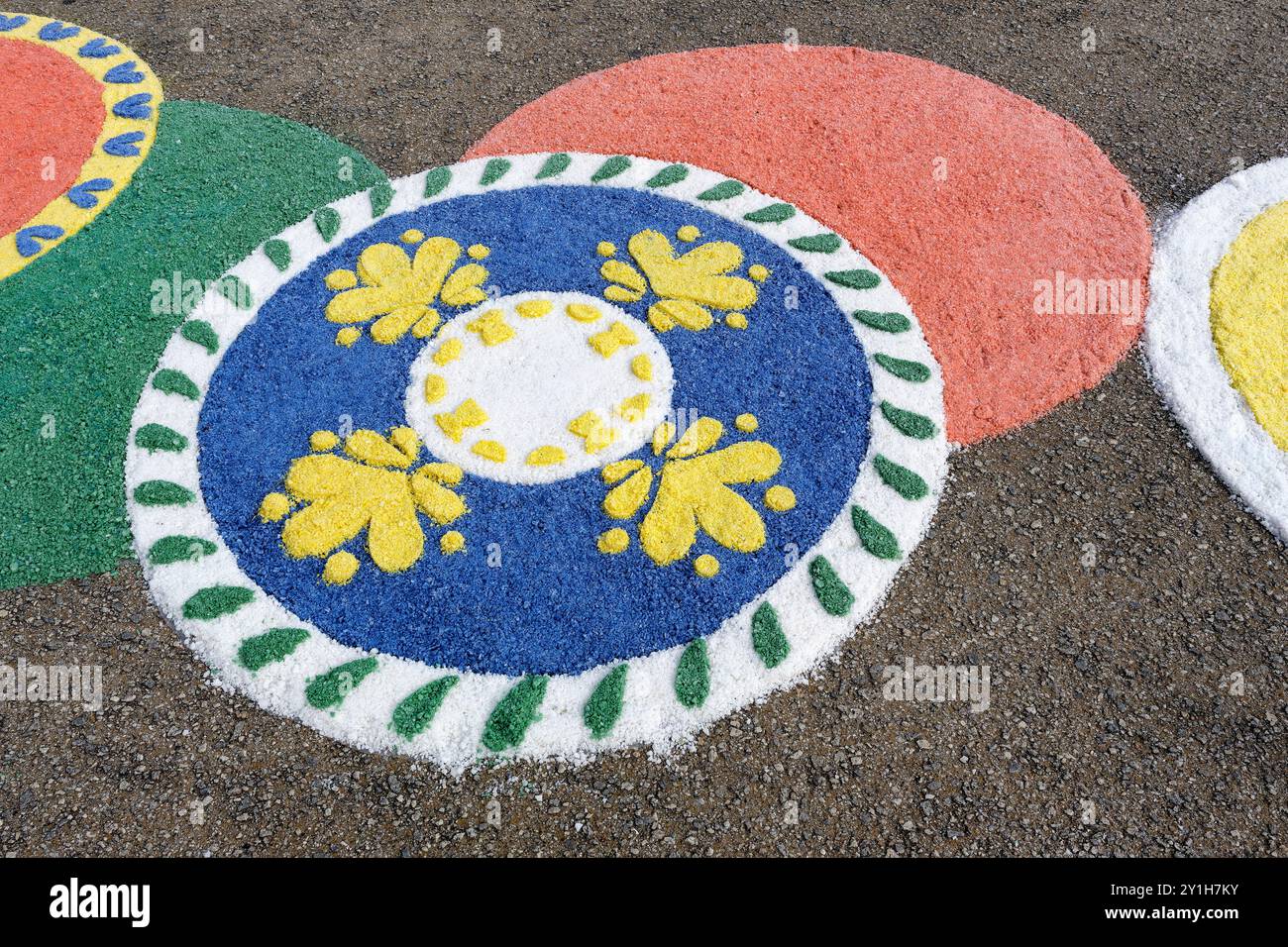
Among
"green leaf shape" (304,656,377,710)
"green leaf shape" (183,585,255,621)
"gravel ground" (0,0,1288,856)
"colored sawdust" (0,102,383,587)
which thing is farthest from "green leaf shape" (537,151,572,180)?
"green leaf shape" (304,656,377,710)

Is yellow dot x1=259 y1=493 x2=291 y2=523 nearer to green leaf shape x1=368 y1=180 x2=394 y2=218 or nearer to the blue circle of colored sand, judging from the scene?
the blue circle of colored sand

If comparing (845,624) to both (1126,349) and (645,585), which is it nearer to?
(645,585)

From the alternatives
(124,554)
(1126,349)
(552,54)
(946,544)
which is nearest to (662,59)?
(552,54)

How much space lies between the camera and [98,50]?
9.11m

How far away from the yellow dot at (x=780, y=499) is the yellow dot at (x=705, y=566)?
0.47 m

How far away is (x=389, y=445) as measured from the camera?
5805mm

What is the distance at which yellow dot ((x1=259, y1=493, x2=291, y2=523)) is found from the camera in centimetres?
554

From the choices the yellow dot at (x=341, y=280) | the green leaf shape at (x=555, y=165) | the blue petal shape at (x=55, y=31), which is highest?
the blue petal shape at (x=55, y=31)

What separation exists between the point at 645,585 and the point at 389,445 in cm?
174

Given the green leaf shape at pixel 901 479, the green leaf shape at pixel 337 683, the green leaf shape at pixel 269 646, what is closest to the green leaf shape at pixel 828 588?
the green leaf shape at pixel 901 479

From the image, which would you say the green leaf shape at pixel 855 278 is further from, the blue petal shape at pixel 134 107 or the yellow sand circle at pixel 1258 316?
the blue petal shape at pixel 134 107

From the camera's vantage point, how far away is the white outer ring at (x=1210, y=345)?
5699mm

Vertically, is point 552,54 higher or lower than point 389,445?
higher

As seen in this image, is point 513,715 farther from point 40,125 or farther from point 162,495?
point 40,125
